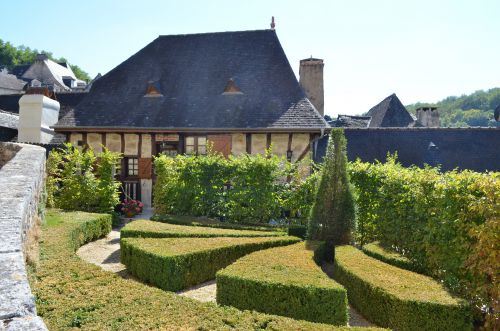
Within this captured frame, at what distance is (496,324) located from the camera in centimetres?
473

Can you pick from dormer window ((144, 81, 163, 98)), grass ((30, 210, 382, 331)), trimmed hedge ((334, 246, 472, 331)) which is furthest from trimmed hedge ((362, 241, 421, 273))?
dormer window ((144, 81, 163, 98))

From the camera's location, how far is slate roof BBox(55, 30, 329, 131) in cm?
1477

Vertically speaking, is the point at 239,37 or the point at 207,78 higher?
the point at 239,37

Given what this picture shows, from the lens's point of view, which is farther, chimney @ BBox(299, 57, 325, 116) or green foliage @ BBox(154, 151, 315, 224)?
chimney @ BBox(299, 57, 325, 116)

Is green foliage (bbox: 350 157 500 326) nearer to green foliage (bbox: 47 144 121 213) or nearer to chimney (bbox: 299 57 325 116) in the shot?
green foliage (bbox: 47 144 121 213)

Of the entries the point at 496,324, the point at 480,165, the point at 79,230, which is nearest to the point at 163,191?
the point at 79,230

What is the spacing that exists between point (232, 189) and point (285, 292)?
5.98 metres

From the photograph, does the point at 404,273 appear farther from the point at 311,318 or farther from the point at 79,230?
the point at 79,230

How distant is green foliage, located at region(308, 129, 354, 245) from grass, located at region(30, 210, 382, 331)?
4.62m

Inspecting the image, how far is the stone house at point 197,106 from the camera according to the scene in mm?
14422

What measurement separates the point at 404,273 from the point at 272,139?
8875 mm

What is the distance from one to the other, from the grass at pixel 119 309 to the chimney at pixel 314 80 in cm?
1580

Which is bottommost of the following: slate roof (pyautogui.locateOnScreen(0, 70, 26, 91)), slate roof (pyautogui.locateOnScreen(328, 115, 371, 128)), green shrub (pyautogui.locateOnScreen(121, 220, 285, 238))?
green shrub (pyautogui.locateOnScreen(121, 220, 285, 238))

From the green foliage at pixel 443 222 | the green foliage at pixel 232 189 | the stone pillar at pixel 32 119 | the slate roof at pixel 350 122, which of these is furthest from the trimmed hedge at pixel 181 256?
the slate roof at pixel 350 122
